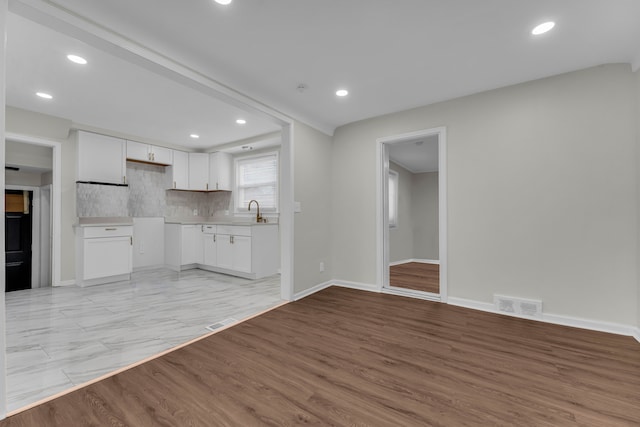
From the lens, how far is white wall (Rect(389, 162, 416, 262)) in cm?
652

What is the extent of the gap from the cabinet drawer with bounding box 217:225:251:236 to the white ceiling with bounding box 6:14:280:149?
167 cm

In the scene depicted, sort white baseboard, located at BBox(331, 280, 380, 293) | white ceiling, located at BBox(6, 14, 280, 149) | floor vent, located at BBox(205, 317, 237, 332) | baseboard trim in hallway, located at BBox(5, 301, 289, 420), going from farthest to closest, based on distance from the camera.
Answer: white baseboard, located at BBox(331, 280, 380, 293)
floor vent, located at BBox(205, 317, 237, 332)
white ceiling, located at BBox(6, 14, 280, 149)
baseboard trim in hallway, located at BBox(5, 301, 289, 420)

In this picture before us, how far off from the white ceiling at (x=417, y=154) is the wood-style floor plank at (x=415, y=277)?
2.31 m

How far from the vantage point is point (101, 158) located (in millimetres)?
4543

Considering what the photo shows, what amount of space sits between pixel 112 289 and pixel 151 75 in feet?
10.2

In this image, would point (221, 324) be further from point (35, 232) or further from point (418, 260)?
point (418, 260)

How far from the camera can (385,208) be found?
3.97 meters

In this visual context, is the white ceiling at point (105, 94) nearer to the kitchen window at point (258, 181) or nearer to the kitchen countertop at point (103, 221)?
the kitchen window at point (258, 181)

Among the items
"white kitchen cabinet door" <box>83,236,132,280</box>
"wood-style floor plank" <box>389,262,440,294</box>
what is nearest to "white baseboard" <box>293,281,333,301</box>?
"wood-style floor plank" <box>389,262,440,294</box>

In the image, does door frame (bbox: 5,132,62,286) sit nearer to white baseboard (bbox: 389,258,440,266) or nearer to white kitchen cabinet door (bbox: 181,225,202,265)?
white kitchen cabinet door (bbox: 181,225,202,265)

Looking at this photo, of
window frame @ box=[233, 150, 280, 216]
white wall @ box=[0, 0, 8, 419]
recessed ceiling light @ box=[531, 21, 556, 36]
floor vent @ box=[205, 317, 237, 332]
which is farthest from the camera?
window frame @ box=[233, 150, 280, 216]

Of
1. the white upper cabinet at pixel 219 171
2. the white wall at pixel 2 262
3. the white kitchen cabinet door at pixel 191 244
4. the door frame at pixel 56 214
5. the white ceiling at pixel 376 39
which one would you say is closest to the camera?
the white wall at pixel 2 262

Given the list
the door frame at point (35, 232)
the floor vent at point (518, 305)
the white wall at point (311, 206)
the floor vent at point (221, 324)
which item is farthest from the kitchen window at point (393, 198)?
the door frame at point (35, 232)

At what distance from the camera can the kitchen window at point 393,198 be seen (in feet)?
21.2
